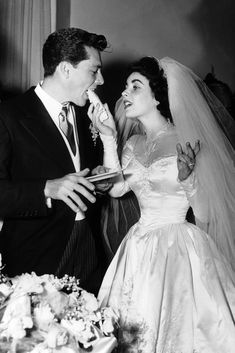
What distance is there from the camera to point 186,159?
2418mm

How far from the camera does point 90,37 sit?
2.57m

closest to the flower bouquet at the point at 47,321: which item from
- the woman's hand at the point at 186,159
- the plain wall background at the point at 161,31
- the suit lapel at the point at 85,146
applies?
the woman's hand at the point at 186,159

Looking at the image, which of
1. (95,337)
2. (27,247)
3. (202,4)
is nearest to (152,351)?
(27,247)

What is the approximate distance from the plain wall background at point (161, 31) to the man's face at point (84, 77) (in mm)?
1024

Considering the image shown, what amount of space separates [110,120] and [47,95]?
1.48ft

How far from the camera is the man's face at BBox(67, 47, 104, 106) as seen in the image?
252 centimetres

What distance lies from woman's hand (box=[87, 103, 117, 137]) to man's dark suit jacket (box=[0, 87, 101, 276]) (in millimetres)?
395

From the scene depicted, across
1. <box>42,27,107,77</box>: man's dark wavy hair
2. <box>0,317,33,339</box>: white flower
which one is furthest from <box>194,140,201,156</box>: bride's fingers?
<box>0,317,33,339</box>: white flower

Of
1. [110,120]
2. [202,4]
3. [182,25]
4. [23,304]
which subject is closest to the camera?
[23,304]

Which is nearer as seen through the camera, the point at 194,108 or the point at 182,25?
the point at 194,108

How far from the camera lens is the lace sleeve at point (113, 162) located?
278cm

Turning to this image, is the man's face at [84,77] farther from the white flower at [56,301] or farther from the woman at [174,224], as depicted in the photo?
the white flower at [56,301]

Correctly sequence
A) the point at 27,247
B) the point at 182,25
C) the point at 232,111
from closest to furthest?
1. the point at 27,247
2. the point at 232,111
3. the point at 182,25

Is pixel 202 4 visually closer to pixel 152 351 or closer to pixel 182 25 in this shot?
pixel 182 25
